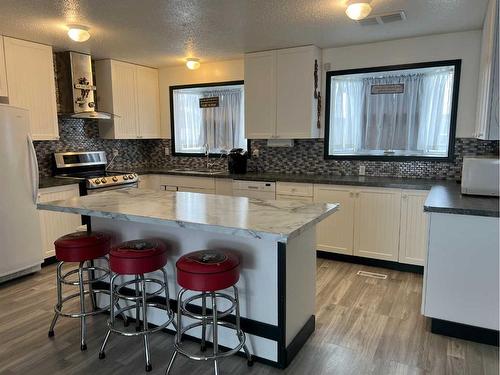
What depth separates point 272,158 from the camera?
4.80m

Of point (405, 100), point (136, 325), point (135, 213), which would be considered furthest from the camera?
point (405, 100)

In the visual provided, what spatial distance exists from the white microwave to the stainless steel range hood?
392cm

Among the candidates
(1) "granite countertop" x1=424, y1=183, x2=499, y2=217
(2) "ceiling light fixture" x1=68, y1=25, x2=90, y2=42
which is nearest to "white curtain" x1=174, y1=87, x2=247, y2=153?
(2) "ceiling light fixture" x1=68, y1=25, x2=90, y2=42

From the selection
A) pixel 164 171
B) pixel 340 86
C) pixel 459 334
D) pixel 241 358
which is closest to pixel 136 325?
pixel 241 358

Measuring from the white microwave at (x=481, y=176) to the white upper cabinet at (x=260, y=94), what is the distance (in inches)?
86.2

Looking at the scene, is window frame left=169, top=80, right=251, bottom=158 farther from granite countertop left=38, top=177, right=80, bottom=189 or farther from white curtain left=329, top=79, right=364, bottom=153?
granite countertop left=38, top=177, right=80, bottom=189

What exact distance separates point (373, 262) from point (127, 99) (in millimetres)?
3763

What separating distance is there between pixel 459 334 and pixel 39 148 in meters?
4.57

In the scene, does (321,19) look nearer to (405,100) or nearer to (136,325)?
(405,100)

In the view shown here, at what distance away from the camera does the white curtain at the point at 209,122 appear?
16.6 ft

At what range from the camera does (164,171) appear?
16.8 feet

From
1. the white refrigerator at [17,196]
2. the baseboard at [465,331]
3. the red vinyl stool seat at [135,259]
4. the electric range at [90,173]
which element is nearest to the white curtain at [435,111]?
the baseboard at [465,331]

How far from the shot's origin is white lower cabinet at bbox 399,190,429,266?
3.56m

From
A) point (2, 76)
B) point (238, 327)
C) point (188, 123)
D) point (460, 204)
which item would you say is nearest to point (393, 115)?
point (460, 204)
